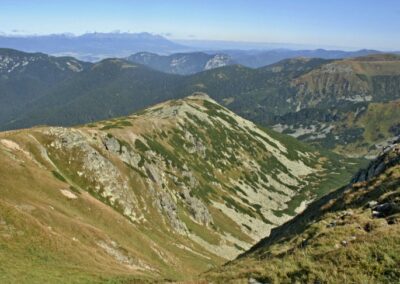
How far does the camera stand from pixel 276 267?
Result: 21438mm

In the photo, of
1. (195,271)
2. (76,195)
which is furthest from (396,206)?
(76,195)

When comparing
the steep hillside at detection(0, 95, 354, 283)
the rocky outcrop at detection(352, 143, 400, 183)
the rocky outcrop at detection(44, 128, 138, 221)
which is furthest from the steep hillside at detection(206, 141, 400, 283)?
the rocky outcrop at detection(44, 128, 138, 221)

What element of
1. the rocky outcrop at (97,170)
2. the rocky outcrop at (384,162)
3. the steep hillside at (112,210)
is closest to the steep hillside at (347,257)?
the steep hillside at (112,210)

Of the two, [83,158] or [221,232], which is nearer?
[83,158]

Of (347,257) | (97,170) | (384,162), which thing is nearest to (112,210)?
(97,170)

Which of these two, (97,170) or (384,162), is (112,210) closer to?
(97,170)

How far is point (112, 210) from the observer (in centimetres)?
9212

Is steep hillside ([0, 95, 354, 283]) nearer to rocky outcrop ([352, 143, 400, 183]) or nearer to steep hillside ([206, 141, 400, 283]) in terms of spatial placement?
steep hillside ([206, 141, 400, 283])

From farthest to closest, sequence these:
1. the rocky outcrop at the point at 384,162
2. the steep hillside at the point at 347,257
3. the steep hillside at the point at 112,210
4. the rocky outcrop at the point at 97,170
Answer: the rocky outcrop at the point at 97,170
the rocky outcrop at the point at 384,162
the steep hillside at the point at 112,210
the steep hillside at the point at 347,257

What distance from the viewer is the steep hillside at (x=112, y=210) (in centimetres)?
4894

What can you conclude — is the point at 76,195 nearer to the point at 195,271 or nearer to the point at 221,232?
the point at 195,271

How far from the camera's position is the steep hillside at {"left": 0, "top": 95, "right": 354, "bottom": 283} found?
4894 centimetres

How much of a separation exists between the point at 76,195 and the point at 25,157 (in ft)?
63.0

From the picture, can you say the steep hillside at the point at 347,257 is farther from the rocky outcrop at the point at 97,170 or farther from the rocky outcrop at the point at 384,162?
the rocky outcrop at the point at 97,170
